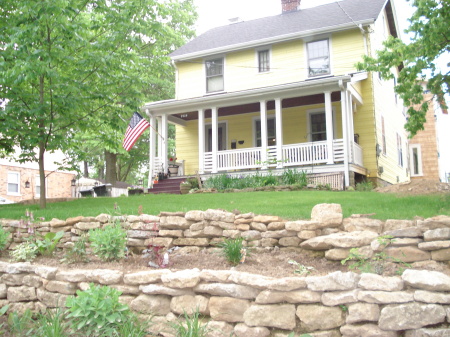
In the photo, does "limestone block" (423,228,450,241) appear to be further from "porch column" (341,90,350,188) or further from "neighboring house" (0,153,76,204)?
"neighboring house" (0,153,76,204)

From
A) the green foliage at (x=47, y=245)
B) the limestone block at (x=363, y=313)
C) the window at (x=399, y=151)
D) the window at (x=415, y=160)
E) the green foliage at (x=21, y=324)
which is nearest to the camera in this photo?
the limestone block at (x=363, y=313)

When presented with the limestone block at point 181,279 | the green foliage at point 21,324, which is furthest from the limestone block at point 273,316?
the green foliage at point 21,324

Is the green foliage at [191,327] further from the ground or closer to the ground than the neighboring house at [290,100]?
closer to the ground

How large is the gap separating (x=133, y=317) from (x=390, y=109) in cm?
1625

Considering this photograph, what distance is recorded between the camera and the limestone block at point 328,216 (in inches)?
195

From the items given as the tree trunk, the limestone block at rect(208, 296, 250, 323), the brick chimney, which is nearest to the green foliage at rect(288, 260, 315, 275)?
the limestone block at rect(208, 296, 250, 323)

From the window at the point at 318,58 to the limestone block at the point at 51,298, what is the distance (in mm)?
12596

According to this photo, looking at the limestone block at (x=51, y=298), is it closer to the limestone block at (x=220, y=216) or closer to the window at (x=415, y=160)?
the limestone block at (x=220, y=216)

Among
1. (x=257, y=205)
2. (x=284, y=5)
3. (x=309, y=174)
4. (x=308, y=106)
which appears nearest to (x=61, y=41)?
(x=257, y=205)

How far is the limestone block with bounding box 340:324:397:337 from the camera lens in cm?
325

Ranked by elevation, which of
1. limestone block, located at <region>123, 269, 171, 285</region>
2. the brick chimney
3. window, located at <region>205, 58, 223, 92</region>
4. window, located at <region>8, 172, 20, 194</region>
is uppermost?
the brick chimney

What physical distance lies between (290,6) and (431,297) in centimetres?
1681

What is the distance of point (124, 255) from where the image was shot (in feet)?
16.9

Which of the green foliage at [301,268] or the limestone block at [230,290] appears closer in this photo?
the limestone block at [230,290]
